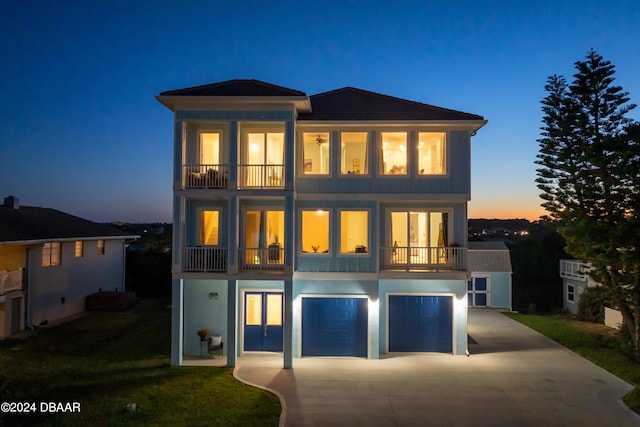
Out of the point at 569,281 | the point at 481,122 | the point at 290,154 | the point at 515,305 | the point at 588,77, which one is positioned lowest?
the point at 515,305

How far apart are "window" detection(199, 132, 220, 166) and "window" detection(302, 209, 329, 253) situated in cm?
371

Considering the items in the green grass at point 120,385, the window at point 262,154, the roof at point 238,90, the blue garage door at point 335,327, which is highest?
the roof at point 238,90

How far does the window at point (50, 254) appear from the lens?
19250mm

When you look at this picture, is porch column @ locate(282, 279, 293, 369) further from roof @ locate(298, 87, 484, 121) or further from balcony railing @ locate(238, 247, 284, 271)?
roof @ locate(298, 87, 484, 121)

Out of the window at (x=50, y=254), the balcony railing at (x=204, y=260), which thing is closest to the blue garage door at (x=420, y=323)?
the balcony railing at (x=204, y=260)

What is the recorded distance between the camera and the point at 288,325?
42.8ft

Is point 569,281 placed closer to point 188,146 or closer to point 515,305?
point 515,305

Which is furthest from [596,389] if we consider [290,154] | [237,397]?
[290,154]

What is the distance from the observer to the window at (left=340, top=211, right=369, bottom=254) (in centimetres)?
1433

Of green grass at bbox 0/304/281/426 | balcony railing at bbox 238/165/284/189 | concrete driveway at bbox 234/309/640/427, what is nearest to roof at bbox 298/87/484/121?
balcony railing at bbox 238/165/284/189

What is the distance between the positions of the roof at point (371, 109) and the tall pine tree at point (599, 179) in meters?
4.99

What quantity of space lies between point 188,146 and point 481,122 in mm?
10014

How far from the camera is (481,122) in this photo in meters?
13.9

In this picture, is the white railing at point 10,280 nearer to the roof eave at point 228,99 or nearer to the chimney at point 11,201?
the chimney at point 11,201
